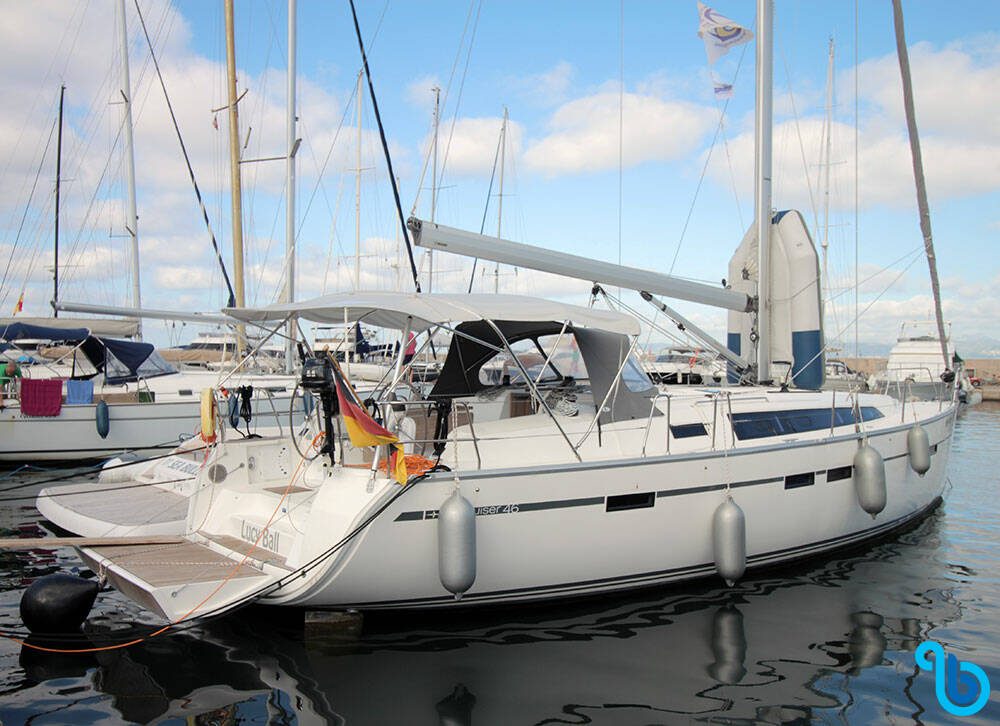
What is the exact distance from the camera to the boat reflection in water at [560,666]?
182 inches

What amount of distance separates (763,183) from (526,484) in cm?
603

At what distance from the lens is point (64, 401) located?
14.4 metres

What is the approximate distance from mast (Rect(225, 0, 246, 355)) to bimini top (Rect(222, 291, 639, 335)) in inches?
349

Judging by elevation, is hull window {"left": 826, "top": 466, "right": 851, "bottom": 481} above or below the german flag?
below

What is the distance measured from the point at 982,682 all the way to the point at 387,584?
172 inches

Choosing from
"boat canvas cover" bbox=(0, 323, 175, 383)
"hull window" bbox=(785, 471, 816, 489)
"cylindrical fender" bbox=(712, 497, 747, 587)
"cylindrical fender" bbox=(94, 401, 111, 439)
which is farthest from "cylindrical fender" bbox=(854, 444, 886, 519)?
"boat canvas cover" bbox=(0, 323, 175, 383)

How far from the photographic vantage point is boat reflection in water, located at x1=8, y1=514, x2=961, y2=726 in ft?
15.1

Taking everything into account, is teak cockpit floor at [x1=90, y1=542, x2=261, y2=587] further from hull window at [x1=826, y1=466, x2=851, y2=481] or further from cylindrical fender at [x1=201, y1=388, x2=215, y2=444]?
hull window at [x1=826, y1=466, x2=851, y2=481]

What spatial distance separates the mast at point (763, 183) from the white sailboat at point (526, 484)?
1128mm

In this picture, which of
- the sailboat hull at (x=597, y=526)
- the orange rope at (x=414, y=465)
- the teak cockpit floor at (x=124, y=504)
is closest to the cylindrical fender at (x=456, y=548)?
the sailboat hull at (x=597, y=526)

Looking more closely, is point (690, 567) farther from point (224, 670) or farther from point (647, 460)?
point (224, 670)

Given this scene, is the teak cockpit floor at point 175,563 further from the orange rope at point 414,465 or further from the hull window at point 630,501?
the hull window at point 630,501

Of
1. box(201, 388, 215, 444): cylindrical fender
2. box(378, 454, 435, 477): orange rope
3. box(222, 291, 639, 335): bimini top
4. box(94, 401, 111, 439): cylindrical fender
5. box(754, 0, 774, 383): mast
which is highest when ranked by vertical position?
box(754, 0, 774, 383): mast

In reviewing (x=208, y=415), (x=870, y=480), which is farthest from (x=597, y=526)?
(x=208, y=415)
